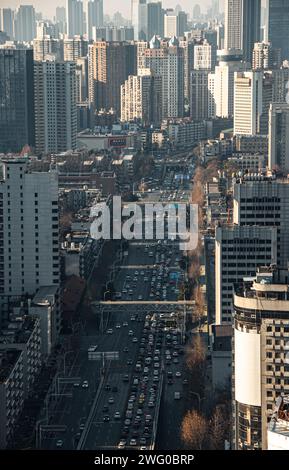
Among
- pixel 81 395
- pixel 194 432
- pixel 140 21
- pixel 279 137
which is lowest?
pixel 81 395

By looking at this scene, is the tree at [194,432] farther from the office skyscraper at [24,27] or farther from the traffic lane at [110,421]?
the office skyscraper at [24,27]

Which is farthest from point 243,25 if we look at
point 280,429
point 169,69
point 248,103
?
point 280,429

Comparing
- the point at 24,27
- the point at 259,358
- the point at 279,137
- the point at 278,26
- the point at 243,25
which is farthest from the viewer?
the point at 278,26

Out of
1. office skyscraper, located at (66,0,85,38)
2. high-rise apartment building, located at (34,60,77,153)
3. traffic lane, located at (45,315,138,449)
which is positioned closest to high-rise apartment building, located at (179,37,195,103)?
office skyscraper, located at (66,0,85,38)

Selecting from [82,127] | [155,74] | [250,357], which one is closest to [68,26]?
[82,127]

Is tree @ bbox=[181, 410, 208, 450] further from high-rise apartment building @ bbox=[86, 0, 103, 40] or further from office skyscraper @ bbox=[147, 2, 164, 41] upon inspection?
office skyscraper @ bbox=[147, 2, 164, 41]

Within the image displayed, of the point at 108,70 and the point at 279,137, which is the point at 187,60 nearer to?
the point at 108,70
